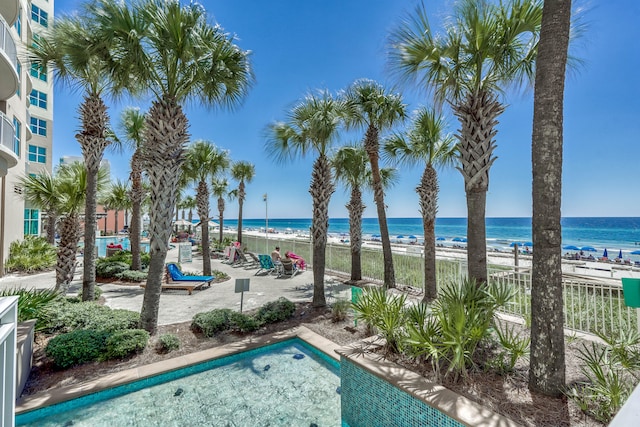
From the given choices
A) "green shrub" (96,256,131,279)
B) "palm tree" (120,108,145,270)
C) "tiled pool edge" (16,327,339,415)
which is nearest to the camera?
"tiled pool edge" (16,327,339,415)

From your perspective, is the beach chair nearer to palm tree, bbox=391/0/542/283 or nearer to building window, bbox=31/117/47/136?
palm tree, bbox=391/0/542/283

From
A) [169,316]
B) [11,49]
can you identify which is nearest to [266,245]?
[169,316]

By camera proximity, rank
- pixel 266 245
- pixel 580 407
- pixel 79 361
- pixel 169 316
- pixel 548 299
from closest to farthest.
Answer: pixel 580 407 < pixel 548 299 < pixel 79 361 < pixel 169 316 < pixel 266 245

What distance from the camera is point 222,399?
13.3 ft

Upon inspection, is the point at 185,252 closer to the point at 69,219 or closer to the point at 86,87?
the point at 69,219

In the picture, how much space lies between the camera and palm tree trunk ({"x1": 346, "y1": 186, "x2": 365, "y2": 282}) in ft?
36.9

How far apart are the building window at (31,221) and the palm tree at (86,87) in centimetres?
1647

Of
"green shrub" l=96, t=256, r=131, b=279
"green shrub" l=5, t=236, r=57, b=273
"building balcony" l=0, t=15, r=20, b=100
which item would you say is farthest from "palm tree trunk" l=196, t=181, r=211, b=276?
"green shrub" l=5, t=236, r=57, b=273

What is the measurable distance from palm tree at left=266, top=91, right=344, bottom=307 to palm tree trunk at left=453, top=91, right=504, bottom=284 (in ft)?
11.4

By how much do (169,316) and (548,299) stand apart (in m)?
7.65

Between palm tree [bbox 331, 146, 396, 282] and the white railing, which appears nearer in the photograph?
the white railing

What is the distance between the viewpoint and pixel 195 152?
46.0 ft

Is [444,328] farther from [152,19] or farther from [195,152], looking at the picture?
[195,152]

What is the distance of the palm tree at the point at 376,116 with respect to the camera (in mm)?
9125
